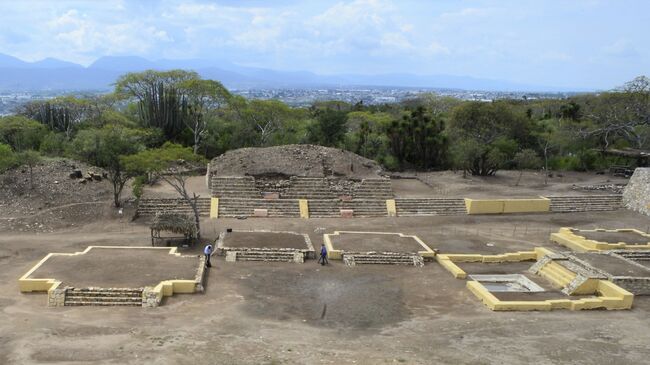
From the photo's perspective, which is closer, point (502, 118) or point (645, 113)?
point (645, 113)

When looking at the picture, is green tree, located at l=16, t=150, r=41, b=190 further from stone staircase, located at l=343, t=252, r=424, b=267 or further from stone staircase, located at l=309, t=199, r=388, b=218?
stone staircase, located at l=343, t=252, r=424, b=267

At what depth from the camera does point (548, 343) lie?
564 inches

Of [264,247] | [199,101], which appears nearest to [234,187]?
[264,247]

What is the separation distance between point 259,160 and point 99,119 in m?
20.2

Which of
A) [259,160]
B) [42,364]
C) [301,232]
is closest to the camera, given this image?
[42,364]

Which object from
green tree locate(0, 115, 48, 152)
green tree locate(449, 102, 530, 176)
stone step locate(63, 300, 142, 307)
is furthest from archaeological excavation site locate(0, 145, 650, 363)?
green tree locate(0, 115, 48, 152)

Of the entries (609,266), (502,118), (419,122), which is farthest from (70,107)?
(609,266)

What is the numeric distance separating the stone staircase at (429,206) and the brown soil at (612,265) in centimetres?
917

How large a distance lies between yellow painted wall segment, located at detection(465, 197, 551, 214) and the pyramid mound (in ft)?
20.2

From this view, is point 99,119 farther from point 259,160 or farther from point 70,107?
point 259,160

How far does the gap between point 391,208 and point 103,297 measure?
17.4 metres

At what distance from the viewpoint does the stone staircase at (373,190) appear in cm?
3069

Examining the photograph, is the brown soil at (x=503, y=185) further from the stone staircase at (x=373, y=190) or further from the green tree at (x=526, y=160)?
the stone staircase at (x=373, y=190)

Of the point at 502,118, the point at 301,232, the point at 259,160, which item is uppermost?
the point at 502,118
